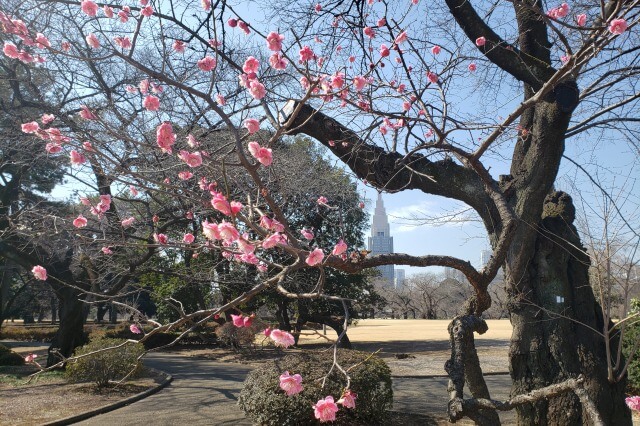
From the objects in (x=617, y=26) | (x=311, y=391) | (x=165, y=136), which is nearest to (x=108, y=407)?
(x=311, y=391)

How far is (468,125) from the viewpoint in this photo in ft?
16.3

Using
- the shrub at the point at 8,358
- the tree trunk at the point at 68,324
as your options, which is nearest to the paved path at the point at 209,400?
the tree trunk at the point at 68,324

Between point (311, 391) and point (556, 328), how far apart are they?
3.10 m

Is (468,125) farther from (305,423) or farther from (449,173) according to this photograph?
(305,423)

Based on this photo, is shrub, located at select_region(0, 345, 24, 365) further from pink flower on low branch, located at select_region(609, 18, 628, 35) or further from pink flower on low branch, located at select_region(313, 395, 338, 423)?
pink flower on low branch, located at select_region(609, 18, 628, 35)

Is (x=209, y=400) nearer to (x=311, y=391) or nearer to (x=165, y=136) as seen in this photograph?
(x=311, y=391)

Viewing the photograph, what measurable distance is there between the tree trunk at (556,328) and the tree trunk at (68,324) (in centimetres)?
1244

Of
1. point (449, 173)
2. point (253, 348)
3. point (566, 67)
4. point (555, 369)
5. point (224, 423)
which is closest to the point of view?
point (566, 67)

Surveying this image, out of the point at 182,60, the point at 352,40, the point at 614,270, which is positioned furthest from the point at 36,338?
the point at 614,270

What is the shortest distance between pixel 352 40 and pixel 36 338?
29905 millimetres

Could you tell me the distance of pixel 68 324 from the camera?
14.4 m

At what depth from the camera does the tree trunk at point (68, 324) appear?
565 inches

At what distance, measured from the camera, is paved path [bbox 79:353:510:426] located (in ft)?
27.5

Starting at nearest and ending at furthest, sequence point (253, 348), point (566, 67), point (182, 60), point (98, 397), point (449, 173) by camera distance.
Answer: point (566, 67) → point (449, 173) → point (182, 60) → point (98, 397) → point (253, 348)
